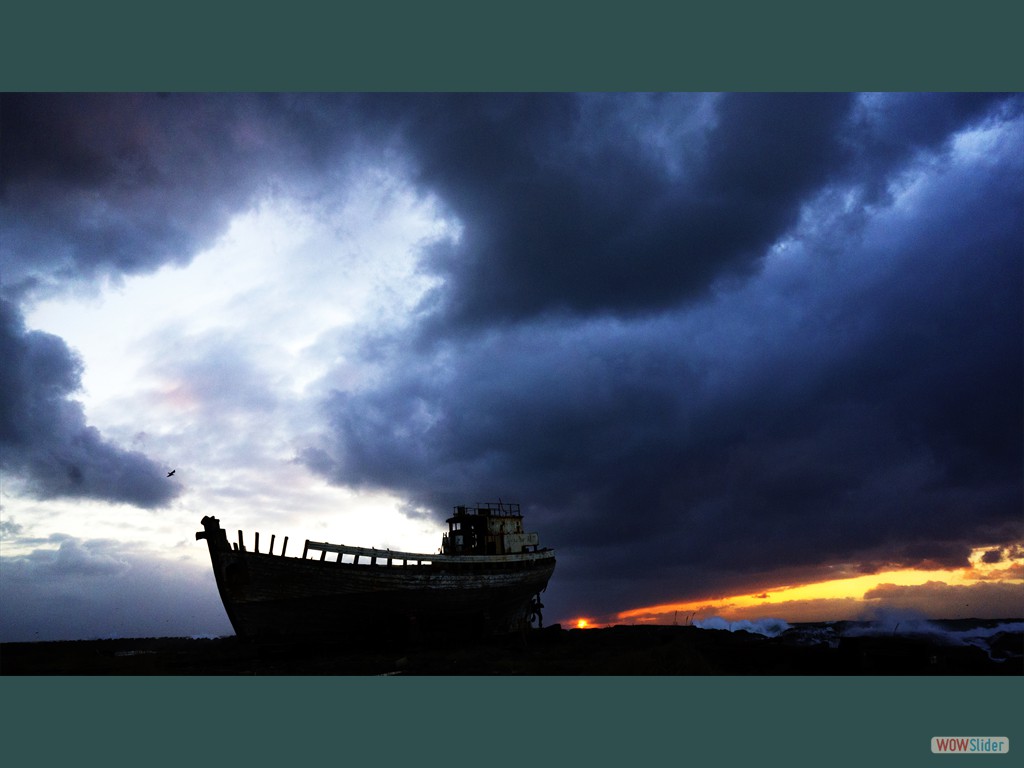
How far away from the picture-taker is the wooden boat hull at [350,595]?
93.2ft

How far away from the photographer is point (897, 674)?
851 inches

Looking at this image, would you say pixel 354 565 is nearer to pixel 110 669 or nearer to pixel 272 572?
pixel 272 572

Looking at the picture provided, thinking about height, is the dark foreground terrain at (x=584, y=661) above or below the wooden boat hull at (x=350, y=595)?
below

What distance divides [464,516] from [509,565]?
483 centimetres

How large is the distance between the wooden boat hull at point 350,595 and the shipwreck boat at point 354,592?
0.05 m

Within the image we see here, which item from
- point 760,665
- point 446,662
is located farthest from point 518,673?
point 760,665

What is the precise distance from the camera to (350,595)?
29.8 metres
